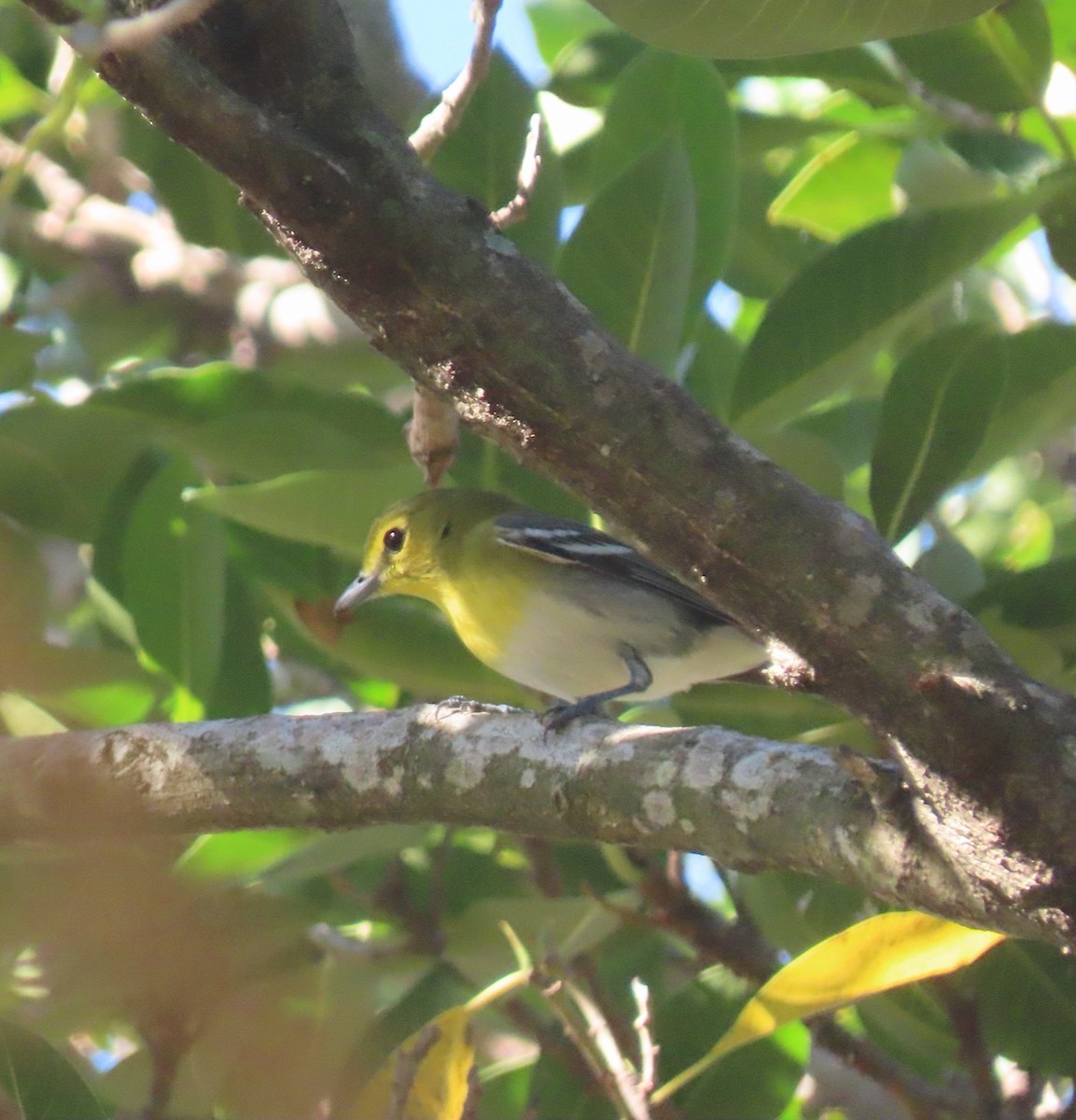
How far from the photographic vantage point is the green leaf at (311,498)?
2.67 m

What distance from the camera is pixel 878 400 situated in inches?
147

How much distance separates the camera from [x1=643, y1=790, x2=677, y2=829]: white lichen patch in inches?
71.8

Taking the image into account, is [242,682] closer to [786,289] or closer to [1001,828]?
[786,289]

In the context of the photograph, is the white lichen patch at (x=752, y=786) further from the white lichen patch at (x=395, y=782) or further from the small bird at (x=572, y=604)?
the small bird at (x=572, y=604)

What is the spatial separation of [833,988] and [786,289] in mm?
1452

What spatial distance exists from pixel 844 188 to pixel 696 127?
70cm

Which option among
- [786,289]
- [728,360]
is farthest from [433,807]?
[728,360]

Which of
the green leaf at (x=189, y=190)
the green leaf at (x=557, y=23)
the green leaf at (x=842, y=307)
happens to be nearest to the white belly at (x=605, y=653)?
the green leaf at (x=842, y=307)

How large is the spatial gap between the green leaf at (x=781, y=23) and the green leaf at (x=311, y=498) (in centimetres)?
111

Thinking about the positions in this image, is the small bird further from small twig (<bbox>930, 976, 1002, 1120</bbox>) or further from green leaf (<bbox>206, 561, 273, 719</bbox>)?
small twig (<bbox>930, 976, 1002, 1120</bbox>)

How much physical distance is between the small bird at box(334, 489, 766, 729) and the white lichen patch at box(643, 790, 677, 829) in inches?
Result: 64.1

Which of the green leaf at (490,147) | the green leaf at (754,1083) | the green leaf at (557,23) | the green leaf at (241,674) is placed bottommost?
the green leaf at (754,1083)

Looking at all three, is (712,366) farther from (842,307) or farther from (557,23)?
(557,23)

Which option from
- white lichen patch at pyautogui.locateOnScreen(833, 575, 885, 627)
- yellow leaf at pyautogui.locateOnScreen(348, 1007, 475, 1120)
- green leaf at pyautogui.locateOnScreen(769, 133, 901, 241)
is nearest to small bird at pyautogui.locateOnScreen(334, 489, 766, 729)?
green leaf at pyautogui.locateOnScreen(769, 133, 901, 241)
